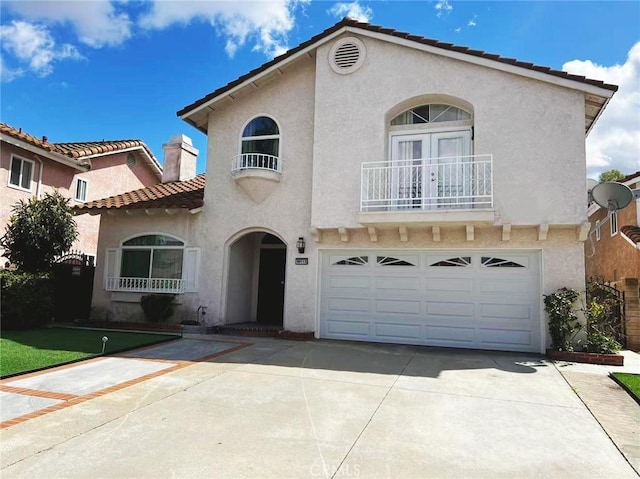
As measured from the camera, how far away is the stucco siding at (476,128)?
10.7 meters

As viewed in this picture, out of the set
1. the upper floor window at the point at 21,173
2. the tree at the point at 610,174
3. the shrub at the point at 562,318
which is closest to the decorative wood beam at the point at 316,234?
the shrub at the point at 562,318

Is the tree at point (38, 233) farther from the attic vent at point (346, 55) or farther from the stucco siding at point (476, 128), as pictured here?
the attic vent at point (346, 55)

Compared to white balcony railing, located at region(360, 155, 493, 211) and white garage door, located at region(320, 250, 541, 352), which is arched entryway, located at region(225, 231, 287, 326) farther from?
white balcony railing, located at region(360, 155, 493, 211)

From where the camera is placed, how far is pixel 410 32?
477 inches

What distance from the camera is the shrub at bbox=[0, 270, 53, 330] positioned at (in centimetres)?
1220

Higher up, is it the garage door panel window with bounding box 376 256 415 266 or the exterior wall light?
the exterior wall light

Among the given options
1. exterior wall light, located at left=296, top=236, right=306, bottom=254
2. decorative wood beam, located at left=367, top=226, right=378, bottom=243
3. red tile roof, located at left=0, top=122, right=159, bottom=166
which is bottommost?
exterior wall light, located at left=296, top=236, right=306, bottom=254

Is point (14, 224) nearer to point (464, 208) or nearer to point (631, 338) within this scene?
point (464, 208)

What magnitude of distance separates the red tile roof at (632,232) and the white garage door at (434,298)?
5.93 m

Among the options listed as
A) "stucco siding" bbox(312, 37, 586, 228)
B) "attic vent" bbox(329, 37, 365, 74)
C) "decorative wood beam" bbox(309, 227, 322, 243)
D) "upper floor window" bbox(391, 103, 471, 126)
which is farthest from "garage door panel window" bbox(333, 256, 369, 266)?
"attic vent" bbox(329, 37, 365, 74)

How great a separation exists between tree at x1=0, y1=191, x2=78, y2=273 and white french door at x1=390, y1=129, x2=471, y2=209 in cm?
1025

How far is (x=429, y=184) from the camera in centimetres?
1157

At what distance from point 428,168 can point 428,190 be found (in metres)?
0.61

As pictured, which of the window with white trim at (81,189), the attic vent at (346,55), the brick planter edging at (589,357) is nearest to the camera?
the brick planter edging at (589,357)
